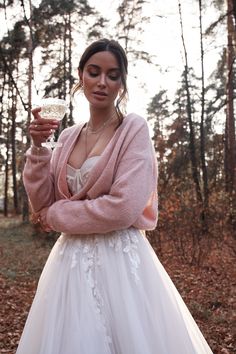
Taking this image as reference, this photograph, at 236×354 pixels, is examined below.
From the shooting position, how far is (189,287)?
7359 mm

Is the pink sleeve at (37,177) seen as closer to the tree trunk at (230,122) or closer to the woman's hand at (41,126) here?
the woman's hand at (41,126)

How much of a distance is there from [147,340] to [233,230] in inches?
299

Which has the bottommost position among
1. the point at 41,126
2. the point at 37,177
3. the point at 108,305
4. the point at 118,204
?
the point at 108,305

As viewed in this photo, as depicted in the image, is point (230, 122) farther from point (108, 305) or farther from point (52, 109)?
point (108, 305)

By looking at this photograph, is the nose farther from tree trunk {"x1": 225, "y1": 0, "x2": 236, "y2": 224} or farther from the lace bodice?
tree trunk {"x1": 225, "y1": 0, "x2": 236, "y2": 224}

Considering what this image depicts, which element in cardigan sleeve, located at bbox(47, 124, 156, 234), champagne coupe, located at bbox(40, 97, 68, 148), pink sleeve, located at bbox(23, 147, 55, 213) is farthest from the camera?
pink sleeve, located at bbox(23, 147, 55, 213)

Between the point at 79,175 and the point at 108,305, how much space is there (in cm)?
62

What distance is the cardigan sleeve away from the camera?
72.6 inches

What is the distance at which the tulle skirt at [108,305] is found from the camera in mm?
1853

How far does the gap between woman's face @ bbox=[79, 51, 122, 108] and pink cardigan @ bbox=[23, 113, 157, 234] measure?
158 millimetres

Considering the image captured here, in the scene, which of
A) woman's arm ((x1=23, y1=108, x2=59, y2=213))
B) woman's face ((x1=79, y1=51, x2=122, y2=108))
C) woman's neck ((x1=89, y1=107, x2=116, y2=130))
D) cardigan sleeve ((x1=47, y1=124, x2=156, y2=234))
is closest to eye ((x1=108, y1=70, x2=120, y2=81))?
woman's face ((x1=79, y1=51, x2=122, y2=108))

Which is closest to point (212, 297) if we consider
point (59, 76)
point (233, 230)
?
point (233, 230)

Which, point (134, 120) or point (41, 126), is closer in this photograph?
point (41, 126)

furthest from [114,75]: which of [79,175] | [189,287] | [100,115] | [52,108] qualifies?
[189,287]
